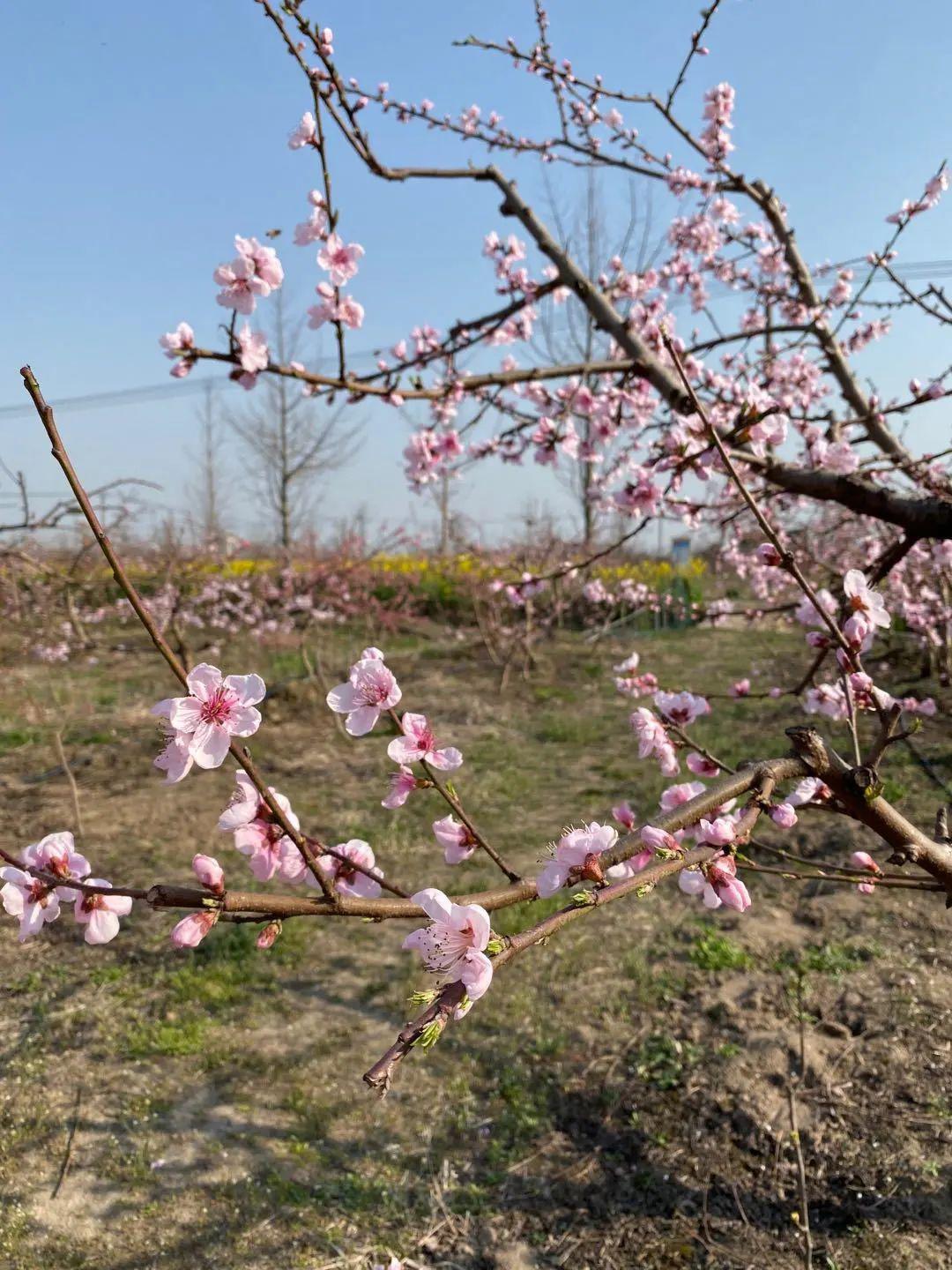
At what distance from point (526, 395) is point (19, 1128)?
3.50 meters

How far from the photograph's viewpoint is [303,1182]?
2.25 meters

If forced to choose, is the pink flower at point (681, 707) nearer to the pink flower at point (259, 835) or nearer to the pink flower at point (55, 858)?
the pink flower at point (259, 835)

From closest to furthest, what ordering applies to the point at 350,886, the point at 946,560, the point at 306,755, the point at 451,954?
the point at 451,954
the point at 350,886
the point at 946,560
the point at 306,755

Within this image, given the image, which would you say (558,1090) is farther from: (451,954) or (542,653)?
(542,653)

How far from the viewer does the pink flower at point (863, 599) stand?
1610 millimetres

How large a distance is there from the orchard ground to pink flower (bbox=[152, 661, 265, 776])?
249 mm

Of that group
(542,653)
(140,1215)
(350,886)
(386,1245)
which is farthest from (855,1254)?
(542,653)

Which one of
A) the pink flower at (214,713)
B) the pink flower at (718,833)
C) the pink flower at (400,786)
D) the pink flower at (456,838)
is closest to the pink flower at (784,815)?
the pink flower at (718,833)

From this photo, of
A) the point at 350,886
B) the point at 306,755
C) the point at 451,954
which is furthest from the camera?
the point at 306,755

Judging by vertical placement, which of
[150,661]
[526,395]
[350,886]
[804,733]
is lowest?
[150,661]

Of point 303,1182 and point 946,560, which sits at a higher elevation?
point 946,560

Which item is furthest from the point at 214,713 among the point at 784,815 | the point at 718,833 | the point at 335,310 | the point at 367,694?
the point at 335,310

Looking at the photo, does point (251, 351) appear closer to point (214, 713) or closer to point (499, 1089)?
point (214, 713)

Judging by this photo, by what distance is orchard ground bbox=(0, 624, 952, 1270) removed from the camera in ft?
6.75
